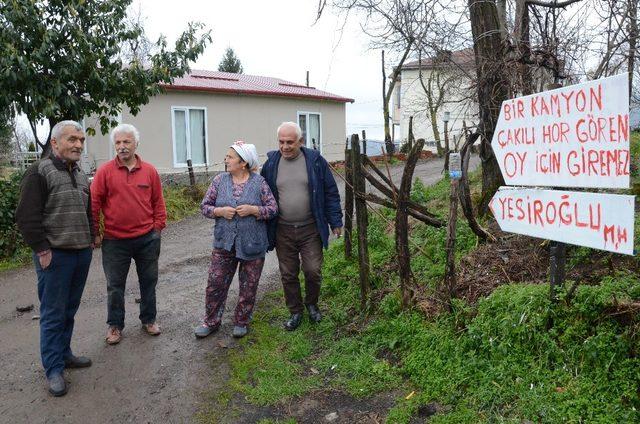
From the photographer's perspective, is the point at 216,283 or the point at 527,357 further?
the point at 216,283

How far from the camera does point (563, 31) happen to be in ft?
20.9

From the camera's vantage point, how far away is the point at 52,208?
3762mm

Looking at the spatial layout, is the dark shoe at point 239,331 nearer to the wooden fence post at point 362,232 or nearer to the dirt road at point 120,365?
the dirt road at point 120,365

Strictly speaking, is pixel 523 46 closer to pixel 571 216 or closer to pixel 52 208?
pixel 571 216

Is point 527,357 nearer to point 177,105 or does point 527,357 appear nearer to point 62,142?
point 62,142

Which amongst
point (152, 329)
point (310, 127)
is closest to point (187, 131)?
point (310, 127)

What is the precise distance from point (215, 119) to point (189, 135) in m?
1.15

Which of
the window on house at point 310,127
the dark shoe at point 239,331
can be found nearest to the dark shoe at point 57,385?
the dark shoe at point 239,331

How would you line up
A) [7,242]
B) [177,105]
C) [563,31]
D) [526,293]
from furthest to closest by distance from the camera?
[177,105], [7,242], [563,31], [526,293]

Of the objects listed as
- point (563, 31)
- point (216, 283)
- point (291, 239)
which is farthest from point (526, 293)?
point (563, 31)

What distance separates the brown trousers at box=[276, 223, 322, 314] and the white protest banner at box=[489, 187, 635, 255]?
1826 mm

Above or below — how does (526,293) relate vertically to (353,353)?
above

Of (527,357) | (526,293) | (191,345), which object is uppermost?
(526,293)

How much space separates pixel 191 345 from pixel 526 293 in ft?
9.21
